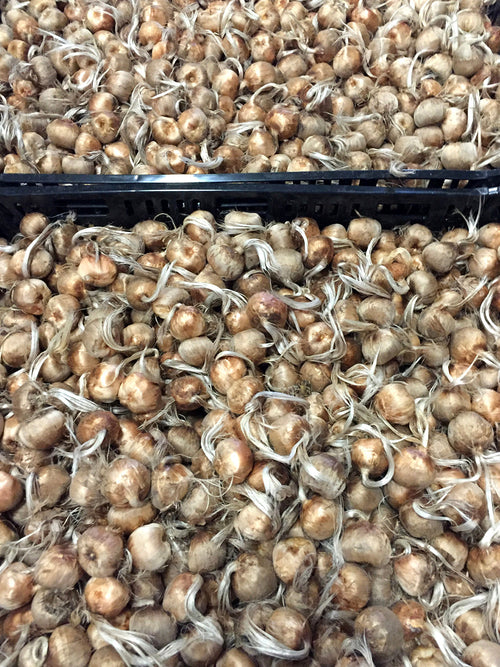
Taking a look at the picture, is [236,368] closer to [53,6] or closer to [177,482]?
[177,482]

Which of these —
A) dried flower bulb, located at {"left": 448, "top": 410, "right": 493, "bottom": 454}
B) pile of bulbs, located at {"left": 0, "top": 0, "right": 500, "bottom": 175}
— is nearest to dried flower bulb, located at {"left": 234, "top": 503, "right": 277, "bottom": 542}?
dried flower bulb, located at {"left": 448, "top": 410, "right": 493, "bottom": 454}

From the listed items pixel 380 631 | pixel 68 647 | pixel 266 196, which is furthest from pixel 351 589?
pixel 266 196

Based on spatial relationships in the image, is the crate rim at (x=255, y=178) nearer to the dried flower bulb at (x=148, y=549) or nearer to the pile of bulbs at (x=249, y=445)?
the pile of bulbs at (x=249, y=445)

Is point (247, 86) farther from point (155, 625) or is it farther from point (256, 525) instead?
point (155, 625)

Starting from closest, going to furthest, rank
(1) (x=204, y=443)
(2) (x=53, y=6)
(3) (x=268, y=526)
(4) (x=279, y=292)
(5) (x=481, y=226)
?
(3) (x=268, y=526), (1) (x=204, y=443), (4) (x=279, y=292), (5) (x=481, y=226), (2) (x=53, y=6)

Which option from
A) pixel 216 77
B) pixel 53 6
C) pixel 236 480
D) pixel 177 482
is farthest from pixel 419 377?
pixel 53 6

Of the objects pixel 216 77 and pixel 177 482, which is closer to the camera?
pixel 177 482

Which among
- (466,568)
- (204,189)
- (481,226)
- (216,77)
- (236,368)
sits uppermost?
(216,77)
